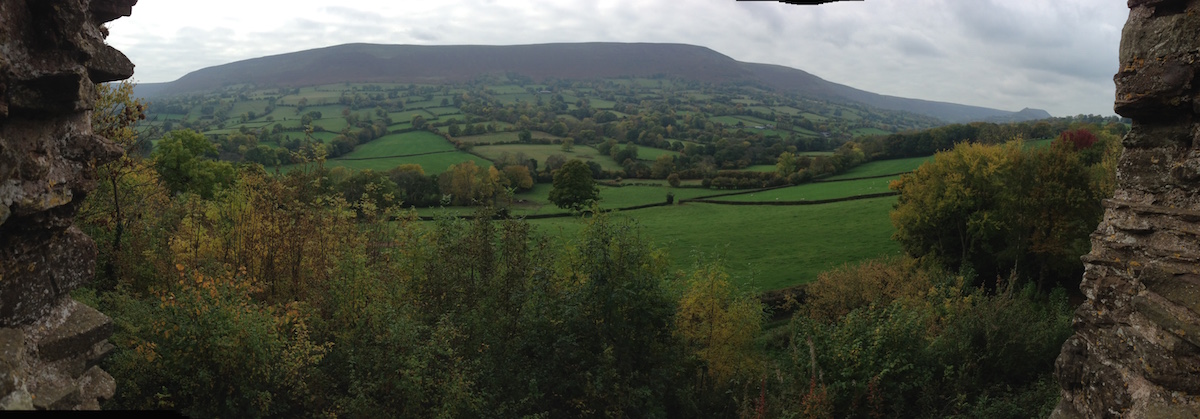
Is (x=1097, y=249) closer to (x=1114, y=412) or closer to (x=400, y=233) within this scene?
(x=1114, y=412)

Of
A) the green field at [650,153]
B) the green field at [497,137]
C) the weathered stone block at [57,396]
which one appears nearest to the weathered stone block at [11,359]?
the weathered stone block at [57,396]

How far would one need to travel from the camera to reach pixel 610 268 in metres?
14.1

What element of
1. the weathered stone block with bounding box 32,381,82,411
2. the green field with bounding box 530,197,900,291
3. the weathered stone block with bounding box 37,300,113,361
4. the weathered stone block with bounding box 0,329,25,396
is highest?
the weathered stone block with bounding box 0,329,25,396

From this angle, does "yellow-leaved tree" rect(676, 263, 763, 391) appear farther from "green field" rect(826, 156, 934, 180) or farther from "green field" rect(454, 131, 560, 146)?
"green field" rect(454, 131, 560, 146)

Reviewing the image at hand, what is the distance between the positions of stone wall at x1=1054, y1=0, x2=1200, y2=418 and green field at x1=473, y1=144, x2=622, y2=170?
7287cm

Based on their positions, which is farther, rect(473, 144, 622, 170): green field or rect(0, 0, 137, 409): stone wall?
rect(473, 144, 622, 170): green field

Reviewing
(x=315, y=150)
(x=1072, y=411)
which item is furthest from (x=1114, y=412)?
(x=315, y=150)

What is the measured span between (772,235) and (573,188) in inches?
709

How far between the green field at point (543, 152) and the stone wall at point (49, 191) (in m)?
72.9

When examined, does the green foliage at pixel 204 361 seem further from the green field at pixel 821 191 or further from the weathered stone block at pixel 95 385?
the green field at pixel 821 191

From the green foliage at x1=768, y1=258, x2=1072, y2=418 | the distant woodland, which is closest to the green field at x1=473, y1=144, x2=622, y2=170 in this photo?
the distant woodland

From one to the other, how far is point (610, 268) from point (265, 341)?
7.10m

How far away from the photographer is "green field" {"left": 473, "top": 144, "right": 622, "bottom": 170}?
8238 centimetres

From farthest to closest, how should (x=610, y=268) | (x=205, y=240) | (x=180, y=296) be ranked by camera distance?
(x=205, y=240)
(x=610, y=268)
(x=180, y=296)
